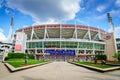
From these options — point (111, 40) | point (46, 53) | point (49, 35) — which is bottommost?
point (46, 53)

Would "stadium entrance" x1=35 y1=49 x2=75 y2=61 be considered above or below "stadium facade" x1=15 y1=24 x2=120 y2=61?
below

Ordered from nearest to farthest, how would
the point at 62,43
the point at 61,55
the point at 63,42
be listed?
1. the point at 63,42
2. the point at 62,43
3. the point at 61,55

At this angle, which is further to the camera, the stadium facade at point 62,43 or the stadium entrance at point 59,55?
the stadium facade at point 62,43

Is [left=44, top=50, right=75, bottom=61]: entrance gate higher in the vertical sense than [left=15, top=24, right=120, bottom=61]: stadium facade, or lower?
lower

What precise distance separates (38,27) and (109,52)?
39716 millimetres

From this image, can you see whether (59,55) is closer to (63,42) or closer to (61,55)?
(61,55)

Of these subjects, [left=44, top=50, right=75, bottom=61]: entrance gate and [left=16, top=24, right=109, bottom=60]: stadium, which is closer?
[left=44, top=50, right=75, bottom=61]: entrance gate

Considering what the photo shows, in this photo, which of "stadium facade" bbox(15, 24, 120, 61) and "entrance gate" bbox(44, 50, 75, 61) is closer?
"entrance gate" bbox(44, 50, 75, 61)

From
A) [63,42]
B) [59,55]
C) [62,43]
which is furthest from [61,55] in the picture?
[63,42]

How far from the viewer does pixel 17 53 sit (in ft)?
139

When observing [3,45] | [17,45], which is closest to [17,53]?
[17,45]

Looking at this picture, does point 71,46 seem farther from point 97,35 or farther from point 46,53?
point 97,35

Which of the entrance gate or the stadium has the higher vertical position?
the stadium

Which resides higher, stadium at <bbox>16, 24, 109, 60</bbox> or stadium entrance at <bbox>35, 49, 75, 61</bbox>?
stadium at <bbox>16, 24, 109, 60</bbox>
